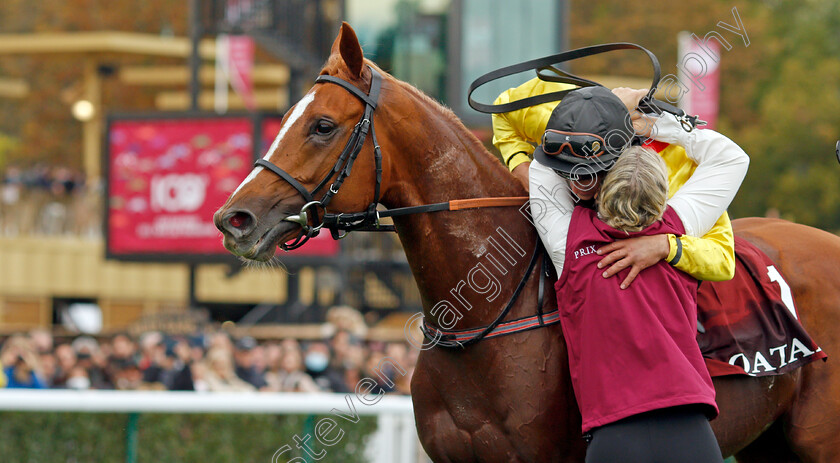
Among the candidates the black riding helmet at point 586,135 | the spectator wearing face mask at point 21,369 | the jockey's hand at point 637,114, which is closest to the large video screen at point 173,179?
the spectator wearing face mask at point 21,369

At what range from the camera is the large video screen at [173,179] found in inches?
458

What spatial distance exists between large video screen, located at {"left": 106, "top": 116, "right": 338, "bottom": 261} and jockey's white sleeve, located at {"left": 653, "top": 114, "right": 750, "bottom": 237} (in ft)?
27.6

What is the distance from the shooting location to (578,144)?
114 inches

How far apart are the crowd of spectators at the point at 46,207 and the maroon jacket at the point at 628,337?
19.6 metres

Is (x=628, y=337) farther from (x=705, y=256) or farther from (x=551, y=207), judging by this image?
(x=551, y=207)

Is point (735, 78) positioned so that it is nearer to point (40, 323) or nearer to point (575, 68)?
point (575, 68)

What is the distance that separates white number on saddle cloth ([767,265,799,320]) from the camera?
3.43m

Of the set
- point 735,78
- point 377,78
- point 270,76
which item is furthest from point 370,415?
point 735,78

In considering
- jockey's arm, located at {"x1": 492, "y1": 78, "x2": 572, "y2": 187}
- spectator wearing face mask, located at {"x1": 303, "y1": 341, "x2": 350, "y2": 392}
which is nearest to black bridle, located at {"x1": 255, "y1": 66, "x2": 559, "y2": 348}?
jockey's arm, located at {"x1": 492, "y1": 78, "x2": 572, "y2": 187}

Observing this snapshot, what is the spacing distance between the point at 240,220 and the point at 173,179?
371 inches

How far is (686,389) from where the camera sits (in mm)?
2641

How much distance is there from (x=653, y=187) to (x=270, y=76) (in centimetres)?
2387

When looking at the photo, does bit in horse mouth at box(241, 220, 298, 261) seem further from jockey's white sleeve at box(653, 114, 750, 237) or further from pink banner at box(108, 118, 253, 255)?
pink banner at box(108, 118, 253, 255)

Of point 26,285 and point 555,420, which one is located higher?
point 555,420
